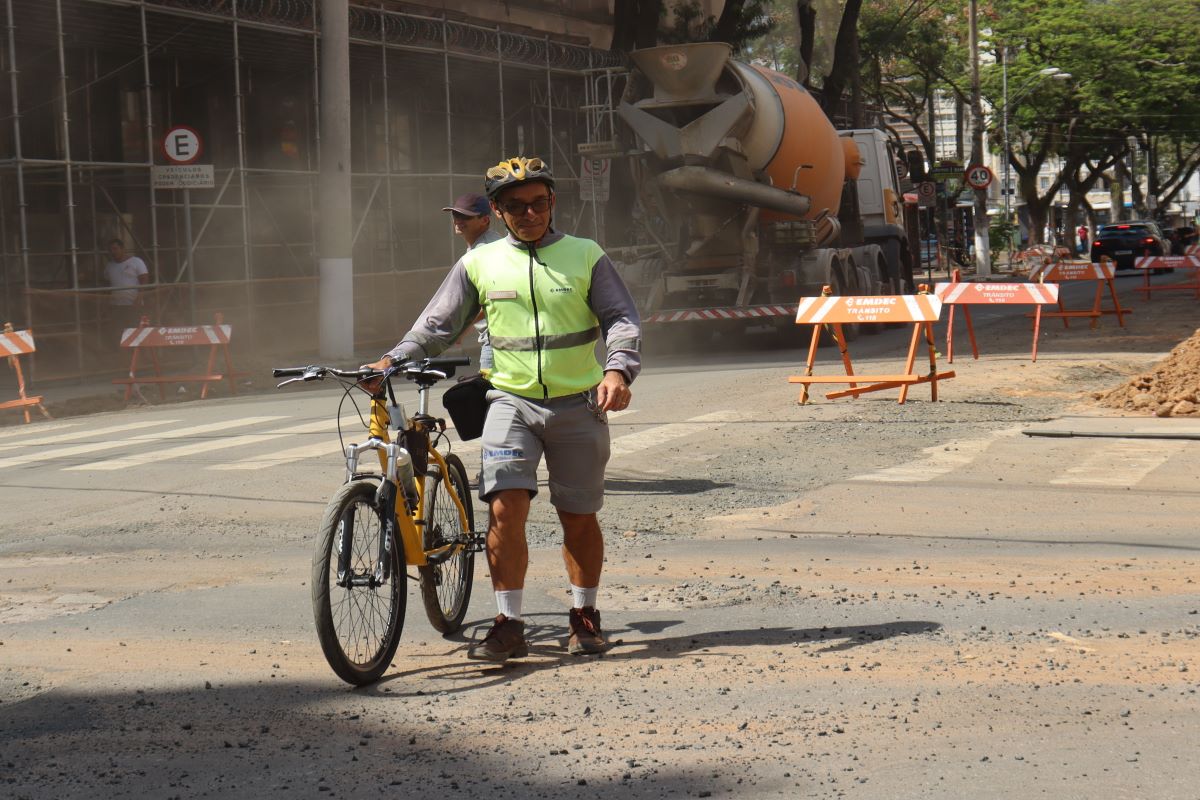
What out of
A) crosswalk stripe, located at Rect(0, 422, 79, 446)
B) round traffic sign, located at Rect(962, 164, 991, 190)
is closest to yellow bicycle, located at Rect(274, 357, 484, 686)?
crosswalk stripe, located at Rect(0, 422, 79, 446)

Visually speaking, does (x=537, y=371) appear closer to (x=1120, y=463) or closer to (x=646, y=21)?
(x=1120, y=463)

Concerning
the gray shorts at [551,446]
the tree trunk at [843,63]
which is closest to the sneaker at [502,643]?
the gray shorts at [551,446]

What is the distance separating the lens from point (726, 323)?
23.3m

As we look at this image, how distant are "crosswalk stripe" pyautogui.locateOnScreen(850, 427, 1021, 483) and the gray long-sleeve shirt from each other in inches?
194

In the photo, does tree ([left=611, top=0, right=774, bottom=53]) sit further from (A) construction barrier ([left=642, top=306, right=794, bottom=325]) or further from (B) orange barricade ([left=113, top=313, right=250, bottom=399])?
(B) orange barricade ([left=113, top=313, right=250, bottom=399])

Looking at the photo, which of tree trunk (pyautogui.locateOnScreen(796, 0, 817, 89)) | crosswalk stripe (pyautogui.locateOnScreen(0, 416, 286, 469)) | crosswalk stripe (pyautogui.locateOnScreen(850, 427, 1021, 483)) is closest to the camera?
crosswalk stripe (pyautogui.locateOnScreen(850, 427, 1021, 483))

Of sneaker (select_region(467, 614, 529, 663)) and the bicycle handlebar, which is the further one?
sneaker (select_region(467, 614, 529, 663))

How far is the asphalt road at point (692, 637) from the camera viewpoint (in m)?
4.74

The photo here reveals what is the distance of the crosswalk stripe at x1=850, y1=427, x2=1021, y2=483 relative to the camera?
10.8 m

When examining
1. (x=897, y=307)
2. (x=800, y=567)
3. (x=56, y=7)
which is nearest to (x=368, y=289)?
(x=56, y=7)

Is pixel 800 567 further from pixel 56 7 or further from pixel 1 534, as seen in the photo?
pixel 56 7

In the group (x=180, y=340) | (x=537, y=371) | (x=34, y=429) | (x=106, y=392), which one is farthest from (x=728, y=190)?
(x=537, y=371)

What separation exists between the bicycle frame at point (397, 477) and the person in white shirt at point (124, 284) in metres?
16.5

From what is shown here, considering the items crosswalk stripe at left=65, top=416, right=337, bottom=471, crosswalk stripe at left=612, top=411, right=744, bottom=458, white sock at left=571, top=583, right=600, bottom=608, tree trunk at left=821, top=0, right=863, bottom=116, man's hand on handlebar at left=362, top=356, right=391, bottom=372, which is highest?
tree trunk at left=821, top=0, right=863, bottom=116
